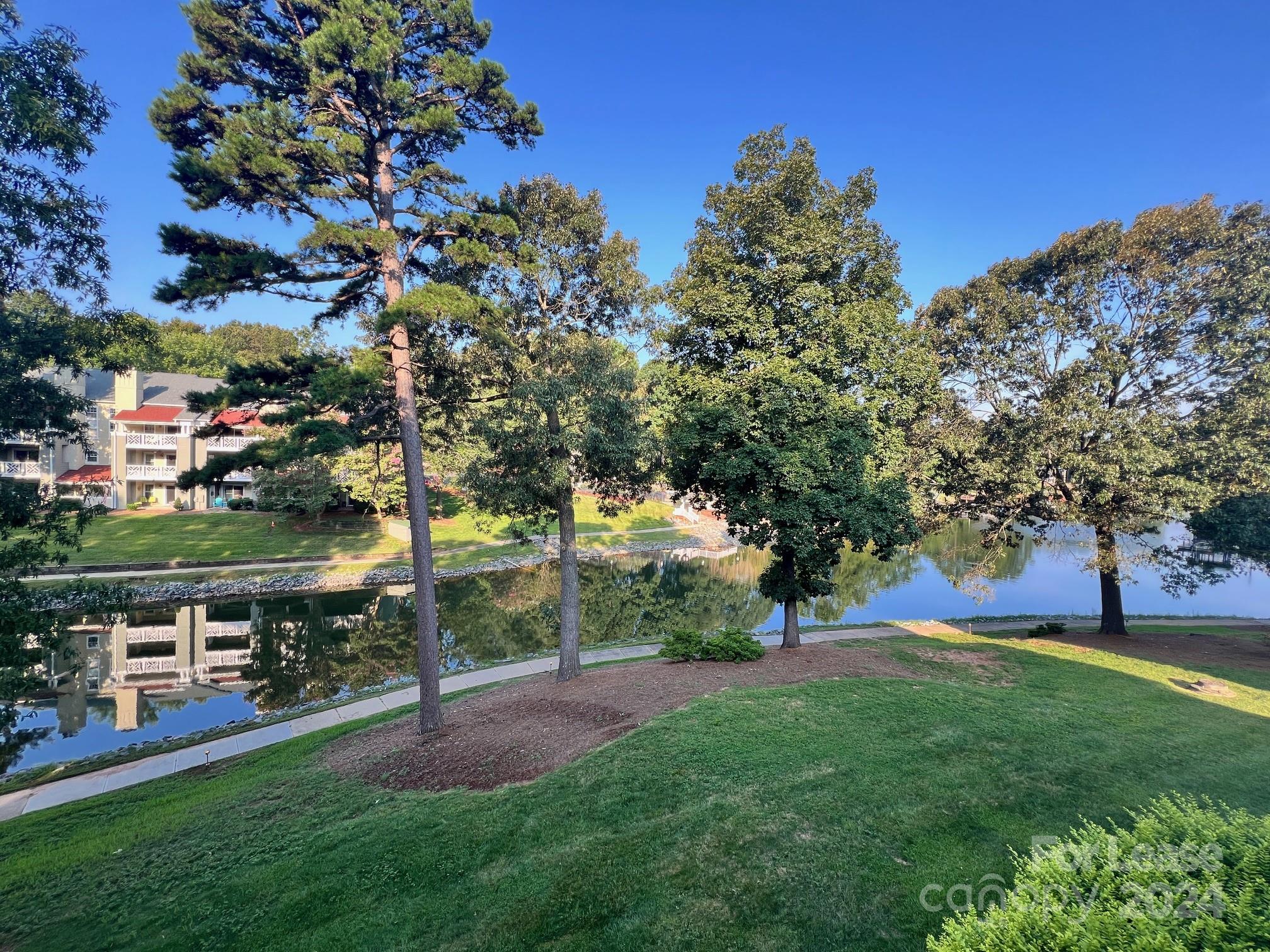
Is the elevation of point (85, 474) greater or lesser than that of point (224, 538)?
greater

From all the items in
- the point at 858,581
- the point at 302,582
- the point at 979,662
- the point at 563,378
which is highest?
the point at 563,378

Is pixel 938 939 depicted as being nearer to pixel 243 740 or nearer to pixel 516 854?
pixel 516 854

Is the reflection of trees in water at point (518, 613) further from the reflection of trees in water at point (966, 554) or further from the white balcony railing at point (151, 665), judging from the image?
the white balcony railing at point (151, 665)

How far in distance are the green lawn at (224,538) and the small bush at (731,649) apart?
1495 cm

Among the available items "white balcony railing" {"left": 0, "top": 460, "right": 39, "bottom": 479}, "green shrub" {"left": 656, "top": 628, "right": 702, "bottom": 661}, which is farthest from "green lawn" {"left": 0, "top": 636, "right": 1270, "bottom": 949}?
"white balcony railing" {"left": 0, "top": 460, "right": 39, "bottom": 479}

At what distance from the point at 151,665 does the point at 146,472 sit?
28.7 meters

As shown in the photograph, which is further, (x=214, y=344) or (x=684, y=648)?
(x=214, y=344)

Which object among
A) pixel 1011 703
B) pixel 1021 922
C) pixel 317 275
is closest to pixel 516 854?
pixel 1021 922

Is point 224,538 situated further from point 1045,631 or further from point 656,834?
point 1045,631

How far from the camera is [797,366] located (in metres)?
11.5

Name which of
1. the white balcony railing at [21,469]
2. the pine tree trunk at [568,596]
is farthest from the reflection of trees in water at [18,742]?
the white balcony railing at [21,469]

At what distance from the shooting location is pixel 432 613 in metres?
9.90

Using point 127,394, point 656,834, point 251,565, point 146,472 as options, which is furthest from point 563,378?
point 127,394

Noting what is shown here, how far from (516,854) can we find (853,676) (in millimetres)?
7748
